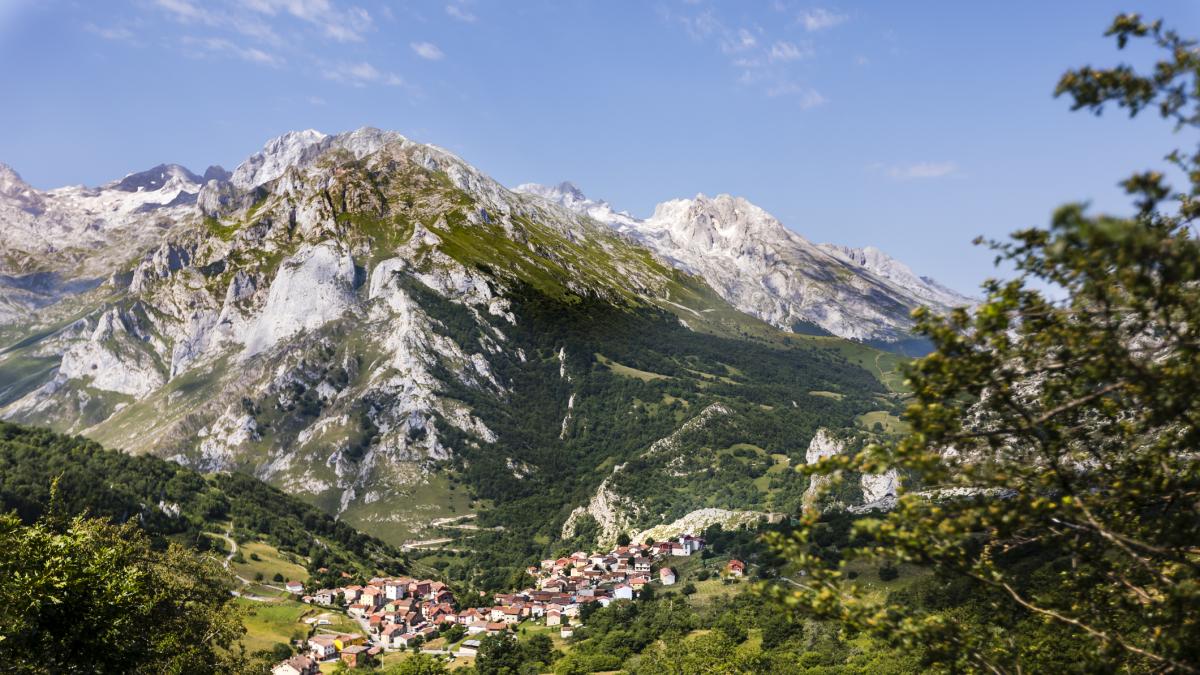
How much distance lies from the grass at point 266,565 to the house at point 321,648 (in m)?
38.1

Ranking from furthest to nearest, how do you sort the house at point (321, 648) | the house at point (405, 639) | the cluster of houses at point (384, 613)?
1. the house at point (405, 639)
2. the cluster of houses at point (384, 613)
3. the house at point (321, 648)

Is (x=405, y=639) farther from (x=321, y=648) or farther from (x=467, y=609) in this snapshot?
(x=321, y=648)

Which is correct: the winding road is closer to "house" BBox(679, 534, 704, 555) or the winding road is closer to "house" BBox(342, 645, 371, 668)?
"house" BBox(342, 645, 371, 668)

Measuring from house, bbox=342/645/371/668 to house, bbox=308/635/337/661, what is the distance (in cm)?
218

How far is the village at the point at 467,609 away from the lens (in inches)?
4663

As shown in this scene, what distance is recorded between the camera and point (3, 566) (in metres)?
26.8

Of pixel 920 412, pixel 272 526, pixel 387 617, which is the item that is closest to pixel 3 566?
pixel 920 412

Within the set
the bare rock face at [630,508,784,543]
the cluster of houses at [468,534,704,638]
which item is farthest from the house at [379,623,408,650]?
the bare rock face at [630,508,784,543]

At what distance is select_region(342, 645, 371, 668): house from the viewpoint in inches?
4402

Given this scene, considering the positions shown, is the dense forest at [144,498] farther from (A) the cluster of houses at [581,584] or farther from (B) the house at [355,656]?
(A) the cluster of houses at [581,584]

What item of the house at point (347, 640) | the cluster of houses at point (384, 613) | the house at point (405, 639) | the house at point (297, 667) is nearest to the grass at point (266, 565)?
the cluster of houses at point (384, 613)

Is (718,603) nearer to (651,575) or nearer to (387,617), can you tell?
(651,575)

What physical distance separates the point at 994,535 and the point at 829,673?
212 ft

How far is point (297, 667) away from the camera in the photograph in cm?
9844
